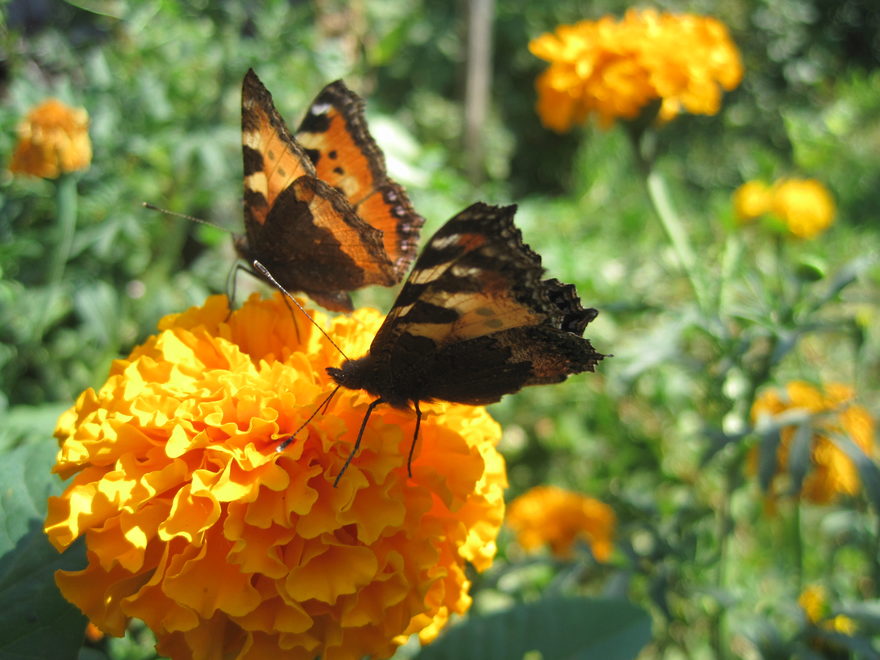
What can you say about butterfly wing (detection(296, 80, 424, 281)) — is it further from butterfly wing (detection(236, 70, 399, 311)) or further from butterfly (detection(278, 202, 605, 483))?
butterfly (detection(278, 202, 605, 483))

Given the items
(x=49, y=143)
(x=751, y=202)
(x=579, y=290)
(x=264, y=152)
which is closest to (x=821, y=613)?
(x=579, y=290)

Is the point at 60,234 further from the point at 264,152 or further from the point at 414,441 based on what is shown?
the point at 414,441

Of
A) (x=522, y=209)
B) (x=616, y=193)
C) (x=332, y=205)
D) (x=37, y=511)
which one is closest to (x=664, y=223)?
(x=522, y=209)

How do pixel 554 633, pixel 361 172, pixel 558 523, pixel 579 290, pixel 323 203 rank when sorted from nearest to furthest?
1. pixel 554 633
2. pixel 323 203
3. pixel 361 172
4. pixel 579 290
5. pixel 558 523

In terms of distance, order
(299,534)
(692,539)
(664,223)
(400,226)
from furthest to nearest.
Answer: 1. (664,223)
2. (692,539)
3. (400,226)
4. (299,534)

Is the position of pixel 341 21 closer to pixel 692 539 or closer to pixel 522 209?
pixel 522 209

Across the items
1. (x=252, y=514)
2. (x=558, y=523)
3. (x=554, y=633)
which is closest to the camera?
(x=252, y=514)
